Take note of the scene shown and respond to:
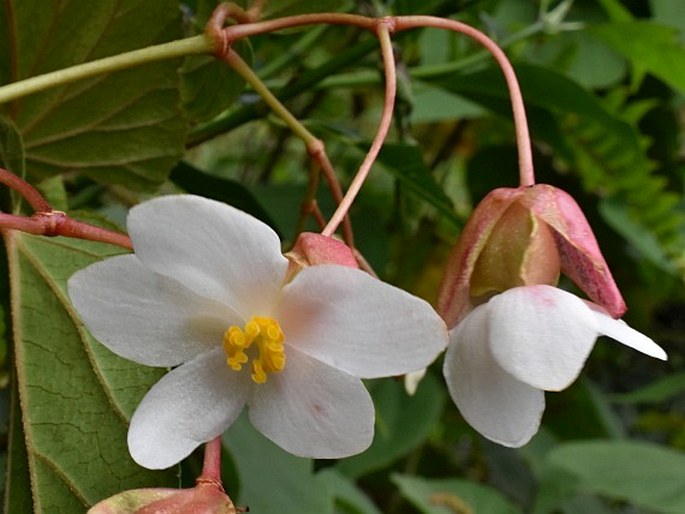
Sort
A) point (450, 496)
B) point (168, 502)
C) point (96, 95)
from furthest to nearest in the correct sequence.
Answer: point (450, 496), point (96, 95), point (168, 502)

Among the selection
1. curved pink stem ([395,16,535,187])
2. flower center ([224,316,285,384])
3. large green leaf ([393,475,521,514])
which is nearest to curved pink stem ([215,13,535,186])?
curved pink stem ([395,16,535,187])

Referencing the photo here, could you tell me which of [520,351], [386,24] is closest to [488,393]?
[520,351]

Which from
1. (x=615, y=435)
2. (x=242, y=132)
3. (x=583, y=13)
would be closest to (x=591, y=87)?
(x=583, y=13)

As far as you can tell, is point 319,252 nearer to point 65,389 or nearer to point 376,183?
point 65,389

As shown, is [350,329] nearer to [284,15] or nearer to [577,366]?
[577,366]

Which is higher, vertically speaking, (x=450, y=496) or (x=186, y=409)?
(x=186, y=409)

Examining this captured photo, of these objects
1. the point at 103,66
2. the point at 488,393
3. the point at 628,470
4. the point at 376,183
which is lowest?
the point at 628,470
